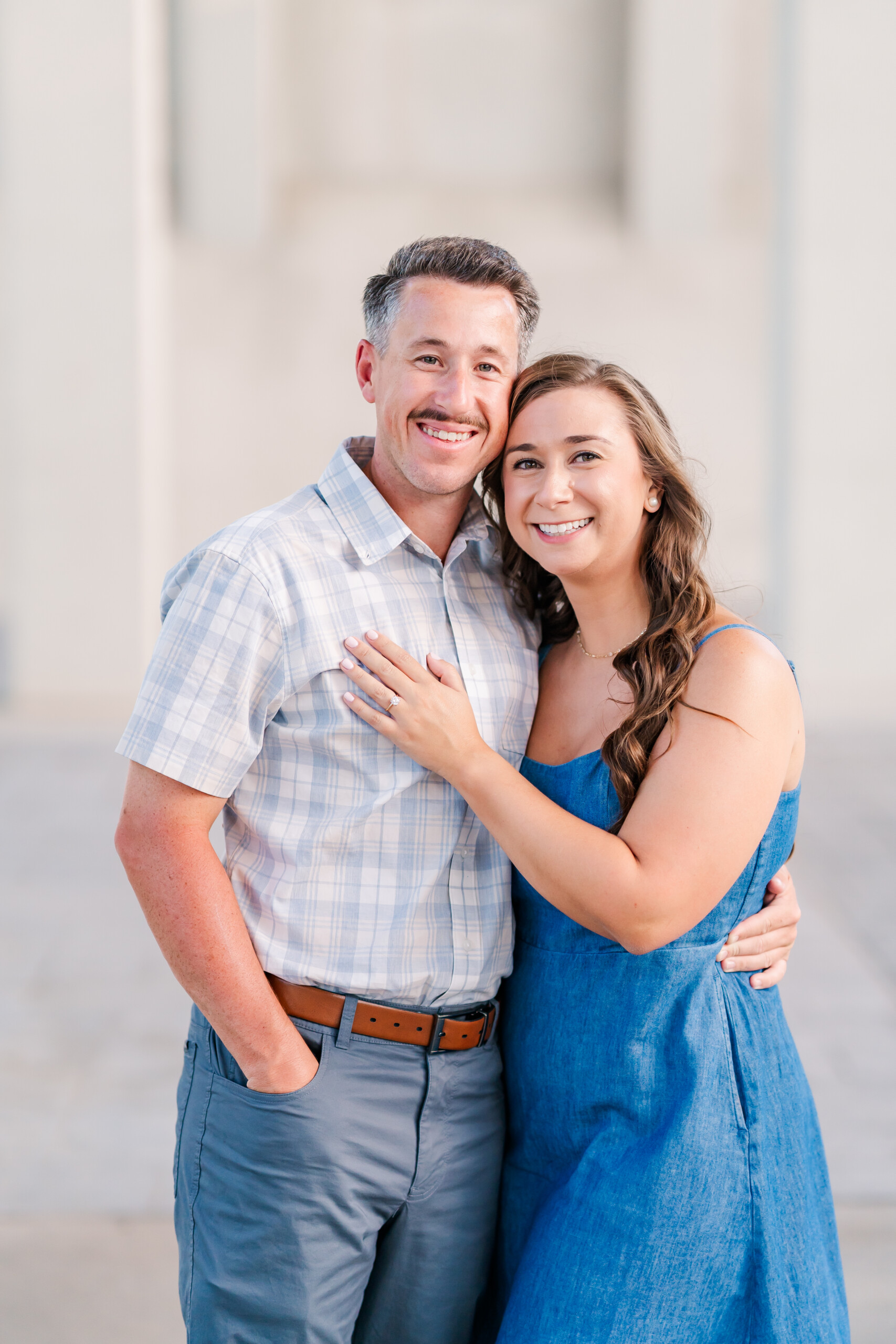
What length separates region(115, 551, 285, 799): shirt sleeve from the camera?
1461mm

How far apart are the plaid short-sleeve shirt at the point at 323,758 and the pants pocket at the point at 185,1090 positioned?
0.21m

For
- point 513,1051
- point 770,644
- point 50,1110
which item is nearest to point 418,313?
point 770,644

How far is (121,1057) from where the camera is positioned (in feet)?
12.0

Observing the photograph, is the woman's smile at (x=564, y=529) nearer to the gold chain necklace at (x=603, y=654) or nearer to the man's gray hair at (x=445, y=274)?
the gold chain necklace at (x=603, y=654)

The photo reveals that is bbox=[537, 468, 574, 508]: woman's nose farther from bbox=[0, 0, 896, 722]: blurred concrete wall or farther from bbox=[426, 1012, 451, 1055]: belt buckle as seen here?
bbox=[0, 0, 896, 722]: blurred concrete wall

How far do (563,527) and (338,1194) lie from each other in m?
0.95

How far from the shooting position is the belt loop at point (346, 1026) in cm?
153

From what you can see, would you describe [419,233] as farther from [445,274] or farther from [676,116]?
[445,274]

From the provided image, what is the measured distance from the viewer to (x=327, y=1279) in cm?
151

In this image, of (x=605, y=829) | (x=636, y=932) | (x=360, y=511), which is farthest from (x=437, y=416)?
(x=636, y=932)

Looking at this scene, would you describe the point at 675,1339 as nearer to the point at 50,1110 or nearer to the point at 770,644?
the point at 770,644

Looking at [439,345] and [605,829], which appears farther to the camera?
[439,345]

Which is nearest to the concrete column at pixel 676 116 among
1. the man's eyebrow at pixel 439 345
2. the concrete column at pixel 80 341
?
the concrete column at pixel 80 341

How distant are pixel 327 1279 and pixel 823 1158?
28.7 inches
